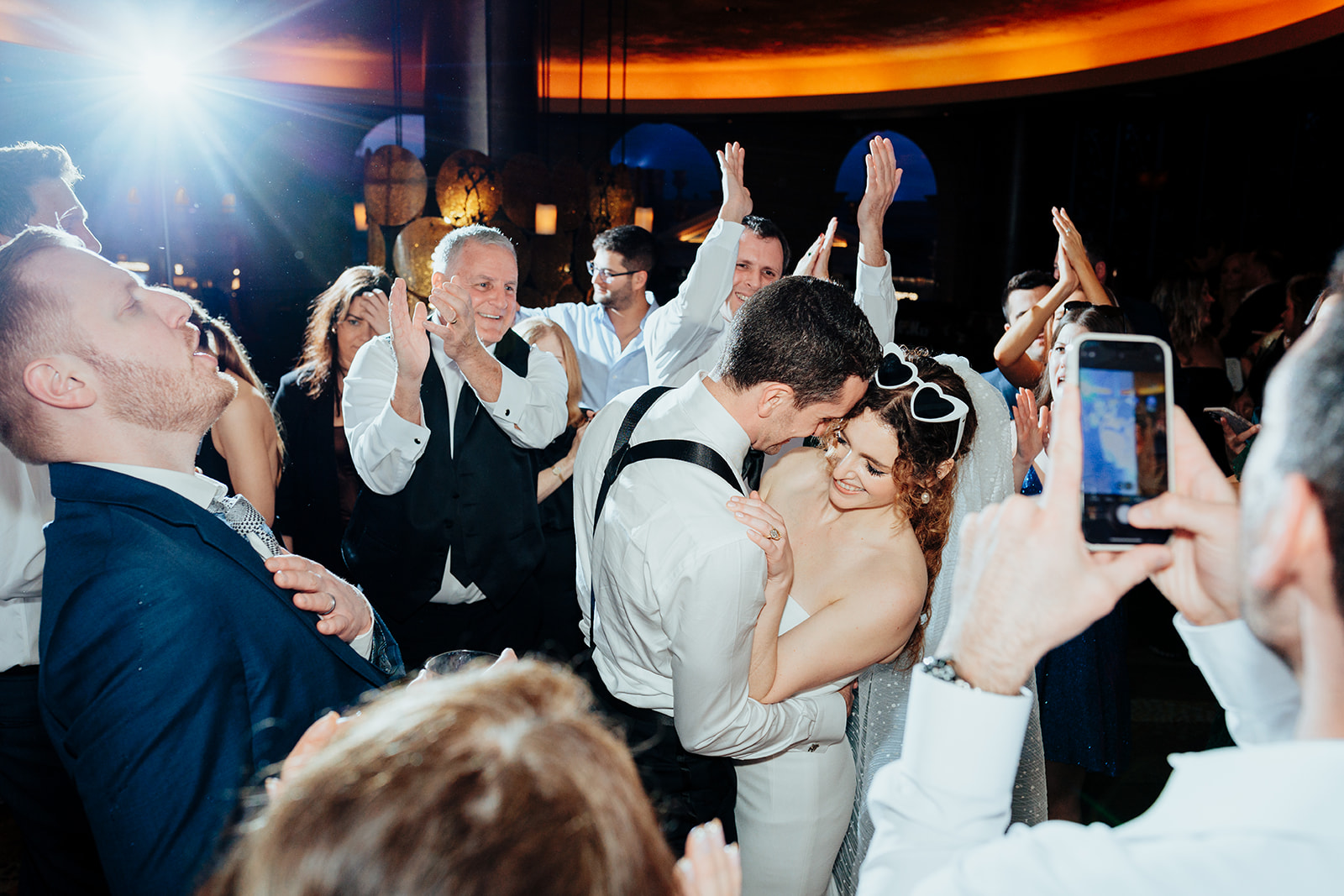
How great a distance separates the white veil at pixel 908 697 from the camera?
1907mm

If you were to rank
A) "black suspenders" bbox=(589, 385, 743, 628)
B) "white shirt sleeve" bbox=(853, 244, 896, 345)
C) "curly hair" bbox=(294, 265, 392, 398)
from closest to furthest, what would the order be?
"black suspenders" bbox=(589, 385, 743, 628), "white shirt sleeve" bbox=(853, 244, 896, 345), "curly hair" bbox=(294, 265, 392, 398)

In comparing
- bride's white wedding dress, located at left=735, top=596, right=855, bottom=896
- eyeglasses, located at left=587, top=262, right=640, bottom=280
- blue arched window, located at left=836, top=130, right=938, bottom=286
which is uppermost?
blue arched window, located at left=836, top=130, right=938, bottom=286

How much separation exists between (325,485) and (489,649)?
94 centimetres

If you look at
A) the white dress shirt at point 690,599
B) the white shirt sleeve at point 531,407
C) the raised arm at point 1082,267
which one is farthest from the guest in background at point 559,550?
the raised arm at point 1082,267

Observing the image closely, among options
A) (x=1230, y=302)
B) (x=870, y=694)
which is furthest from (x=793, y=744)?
(x=1230, y=302)

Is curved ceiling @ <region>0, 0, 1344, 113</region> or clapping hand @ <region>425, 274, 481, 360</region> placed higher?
curved ceiling @ <region>0, 0, 1344, 113</region>

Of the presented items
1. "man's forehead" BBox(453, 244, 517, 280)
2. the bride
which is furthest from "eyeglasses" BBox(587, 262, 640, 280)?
the bride

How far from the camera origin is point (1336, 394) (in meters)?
0.54

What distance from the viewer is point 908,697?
1857mm

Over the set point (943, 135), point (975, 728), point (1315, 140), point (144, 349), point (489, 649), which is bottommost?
point (489, 649)

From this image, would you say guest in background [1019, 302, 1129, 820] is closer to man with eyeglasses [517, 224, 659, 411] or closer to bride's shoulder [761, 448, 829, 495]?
bride's shoulder [761, 448, 829, 495]

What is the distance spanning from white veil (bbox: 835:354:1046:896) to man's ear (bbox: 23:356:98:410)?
162cm

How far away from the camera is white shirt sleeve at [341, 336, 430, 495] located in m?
2.20

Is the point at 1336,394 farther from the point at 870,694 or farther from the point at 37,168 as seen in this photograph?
the point at 37,168
